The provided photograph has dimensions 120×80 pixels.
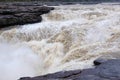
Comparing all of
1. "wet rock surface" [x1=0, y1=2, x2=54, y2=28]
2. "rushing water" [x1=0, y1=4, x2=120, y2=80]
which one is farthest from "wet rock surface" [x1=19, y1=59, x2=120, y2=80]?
"wet rock surface" [x1=0, y1=2, x2=54, y2=28]

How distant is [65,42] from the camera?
45.4ft

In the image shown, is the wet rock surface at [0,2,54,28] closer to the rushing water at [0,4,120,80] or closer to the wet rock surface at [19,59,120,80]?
the rushing water at [0,4,120,80]

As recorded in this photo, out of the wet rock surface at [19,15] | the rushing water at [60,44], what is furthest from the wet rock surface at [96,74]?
the wet rock surface at [19,15]

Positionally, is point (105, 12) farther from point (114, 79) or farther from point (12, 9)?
point (114, 79)

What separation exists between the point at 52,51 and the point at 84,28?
2.43 m

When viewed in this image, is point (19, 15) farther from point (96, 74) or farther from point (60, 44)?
point (96, 74)

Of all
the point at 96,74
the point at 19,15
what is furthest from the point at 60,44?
the point at 96,74

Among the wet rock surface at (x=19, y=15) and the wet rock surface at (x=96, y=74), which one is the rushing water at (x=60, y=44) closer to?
the wet rock surface at (x=19, y=15)

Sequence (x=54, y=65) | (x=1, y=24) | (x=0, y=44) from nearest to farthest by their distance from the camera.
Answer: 1. (x=54, y=65)
2. (x=0, y=44)
3. (x=1, y=24)

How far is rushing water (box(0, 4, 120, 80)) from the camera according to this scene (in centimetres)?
1147

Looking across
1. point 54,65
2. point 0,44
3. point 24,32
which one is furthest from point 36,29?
point 54,65

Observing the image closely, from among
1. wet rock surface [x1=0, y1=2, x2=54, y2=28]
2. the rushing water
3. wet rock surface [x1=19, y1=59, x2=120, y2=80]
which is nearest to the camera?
wet rock surface [x1=19, y1=59, x2=120, y2=80]

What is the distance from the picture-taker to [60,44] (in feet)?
45.1

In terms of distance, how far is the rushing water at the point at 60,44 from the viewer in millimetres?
11469
